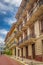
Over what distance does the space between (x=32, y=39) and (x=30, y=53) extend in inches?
195

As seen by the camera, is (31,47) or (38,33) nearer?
(38,33)

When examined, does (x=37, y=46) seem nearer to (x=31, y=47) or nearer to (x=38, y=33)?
(x=38, y=33)

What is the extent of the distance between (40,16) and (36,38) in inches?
144

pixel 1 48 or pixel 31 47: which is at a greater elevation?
pixel 1 48

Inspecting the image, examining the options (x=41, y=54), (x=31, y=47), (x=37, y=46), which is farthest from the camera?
(x=31, y=47)

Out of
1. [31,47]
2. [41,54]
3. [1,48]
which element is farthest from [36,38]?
[1,48]

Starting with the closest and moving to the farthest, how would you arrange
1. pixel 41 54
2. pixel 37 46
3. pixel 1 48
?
pixel 41 54 → pixel 37 46 → pixel 1 48

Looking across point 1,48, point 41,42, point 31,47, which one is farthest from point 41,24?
point 1,48

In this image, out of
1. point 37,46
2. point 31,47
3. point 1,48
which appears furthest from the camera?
point 1,48

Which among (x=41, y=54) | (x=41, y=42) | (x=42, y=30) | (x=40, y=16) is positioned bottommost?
(x=41, y=54)

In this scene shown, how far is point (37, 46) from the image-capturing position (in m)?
27.3

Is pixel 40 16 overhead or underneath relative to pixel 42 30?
overhead

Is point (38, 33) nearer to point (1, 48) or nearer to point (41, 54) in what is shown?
point (41, 54)

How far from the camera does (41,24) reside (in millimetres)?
26594
